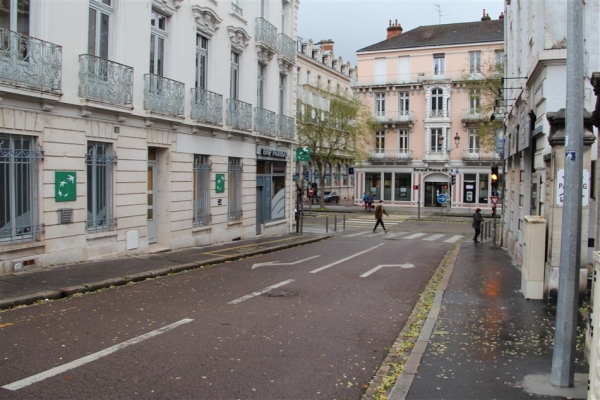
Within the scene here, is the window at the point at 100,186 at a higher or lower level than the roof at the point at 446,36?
lower

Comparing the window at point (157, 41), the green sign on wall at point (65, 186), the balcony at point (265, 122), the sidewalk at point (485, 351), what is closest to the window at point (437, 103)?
the balcony at point (265, 122)

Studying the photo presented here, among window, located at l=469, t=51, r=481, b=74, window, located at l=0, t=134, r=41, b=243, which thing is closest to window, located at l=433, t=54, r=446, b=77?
window, located at l=469, t=51, r=481, b=74

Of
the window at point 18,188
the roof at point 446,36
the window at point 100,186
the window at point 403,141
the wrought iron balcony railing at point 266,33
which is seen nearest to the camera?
the window at point 18,188

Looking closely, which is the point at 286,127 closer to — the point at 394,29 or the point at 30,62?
the point at 30,62

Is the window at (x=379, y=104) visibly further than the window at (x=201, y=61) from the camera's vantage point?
Yes

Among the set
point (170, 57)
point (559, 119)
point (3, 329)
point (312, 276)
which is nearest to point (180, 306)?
point (3, 329)

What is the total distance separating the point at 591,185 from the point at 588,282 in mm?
1957

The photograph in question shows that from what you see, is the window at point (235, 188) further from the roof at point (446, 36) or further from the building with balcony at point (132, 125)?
the roof at point (446, 36)

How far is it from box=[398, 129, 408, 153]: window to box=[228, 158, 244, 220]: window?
35025mm

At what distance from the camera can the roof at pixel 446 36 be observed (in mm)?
49594

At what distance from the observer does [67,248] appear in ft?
40.1

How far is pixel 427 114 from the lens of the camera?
51625 mm

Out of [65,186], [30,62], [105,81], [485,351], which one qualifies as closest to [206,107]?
[105,81]

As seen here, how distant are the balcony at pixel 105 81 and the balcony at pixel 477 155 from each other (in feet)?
136
